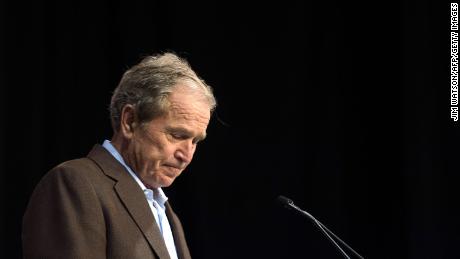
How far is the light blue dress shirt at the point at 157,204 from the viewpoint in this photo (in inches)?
85.2

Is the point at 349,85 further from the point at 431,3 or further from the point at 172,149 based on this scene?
the point at 172,149

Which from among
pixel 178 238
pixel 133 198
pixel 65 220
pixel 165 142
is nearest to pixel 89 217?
pixel 65 220

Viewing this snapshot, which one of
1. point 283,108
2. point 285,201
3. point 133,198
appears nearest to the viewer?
point 133,198

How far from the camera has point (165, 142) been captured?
2.16 m

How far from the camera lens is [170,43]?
3902 millimetres

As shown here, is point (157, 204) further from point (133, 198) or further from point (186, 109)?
point (186, 109)

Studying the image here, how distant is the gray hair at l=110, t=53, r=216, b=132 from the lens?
2.16 meters

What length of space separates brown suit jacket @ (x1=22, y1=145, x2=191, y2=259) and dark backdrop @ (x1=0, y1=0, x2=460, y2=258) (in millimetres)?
1751

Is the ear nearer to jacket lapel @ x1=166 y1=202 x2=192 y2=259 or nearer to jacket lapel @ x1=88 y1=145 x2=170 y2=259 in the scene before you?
jacket lapel @ x1=88 y1=145 x2=170 y2=259

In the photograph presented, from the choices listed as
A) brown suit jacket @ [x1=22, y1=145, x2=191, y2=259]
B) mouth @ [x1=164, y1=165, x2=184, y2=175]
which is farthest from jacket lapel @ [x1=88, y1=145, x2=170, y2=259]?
mouth @ [x1=164, y1=165, x2=184, y2=175]

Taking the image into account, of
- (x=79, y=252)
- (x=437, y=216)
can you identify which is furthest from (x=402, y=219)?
(x=79, y=252)

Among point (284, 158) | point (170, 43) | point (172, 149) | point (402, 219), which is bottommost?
point (402, 219)

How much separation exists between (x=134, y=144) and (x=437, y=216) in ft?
6.89

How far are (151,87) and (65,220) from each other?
517 millimetres
